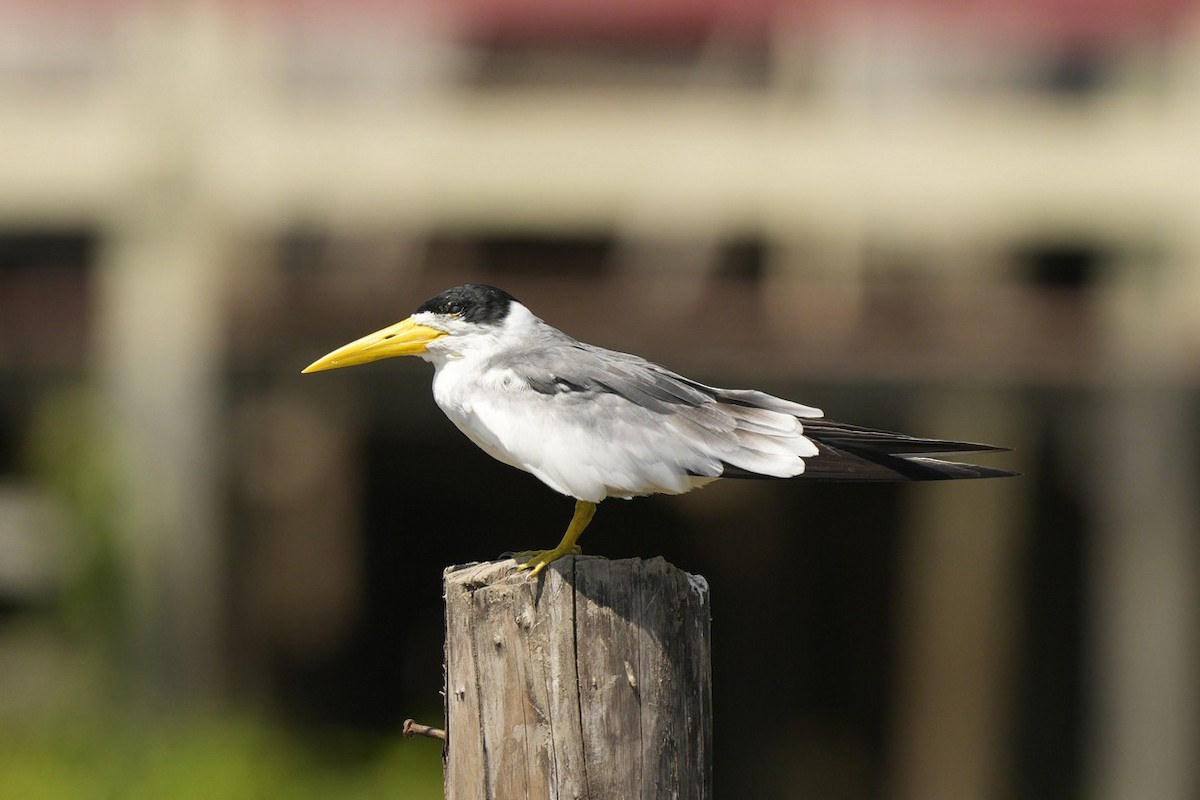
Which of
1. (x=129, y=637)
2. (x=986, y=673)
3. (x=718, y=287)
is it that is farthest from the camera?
(x=986, y=673)

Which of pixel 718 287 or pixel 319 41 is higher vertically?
pixel 319 41

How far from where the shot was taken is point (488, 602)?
392cm

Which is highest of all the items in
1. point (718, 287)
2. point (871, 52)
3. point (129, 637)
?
point (871, 52)

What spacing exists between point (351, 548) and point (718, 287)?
146 inches

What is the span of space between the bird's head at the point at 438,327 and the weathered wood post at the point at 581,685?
119 centimetres

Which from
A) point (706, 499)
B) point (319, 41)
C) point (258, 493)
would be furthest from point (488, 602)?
point (706, 499)

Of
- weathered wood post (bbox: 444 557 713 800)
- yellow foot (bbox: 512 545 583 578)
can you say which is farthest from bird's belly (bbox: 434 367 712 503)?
weathered wood post (bbox: 444 557 713 800)

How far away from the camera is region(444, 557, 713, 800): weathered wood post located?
12.4 feet

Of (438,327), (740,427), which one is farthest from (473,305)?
(740,427)

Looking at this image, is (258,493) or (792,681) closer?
(258,493)

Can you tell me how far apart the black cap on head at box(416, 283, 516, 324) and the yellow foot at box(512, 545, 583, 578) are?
895 millimetres

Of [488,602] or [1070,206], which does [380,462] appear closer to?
[1070,206]

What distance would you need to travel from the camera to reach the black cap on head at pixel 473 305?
4.98 m

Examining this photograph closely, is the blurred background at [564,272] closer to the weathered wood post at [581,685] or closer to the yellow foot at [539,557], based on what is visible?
the yellow foot at [539,557]
